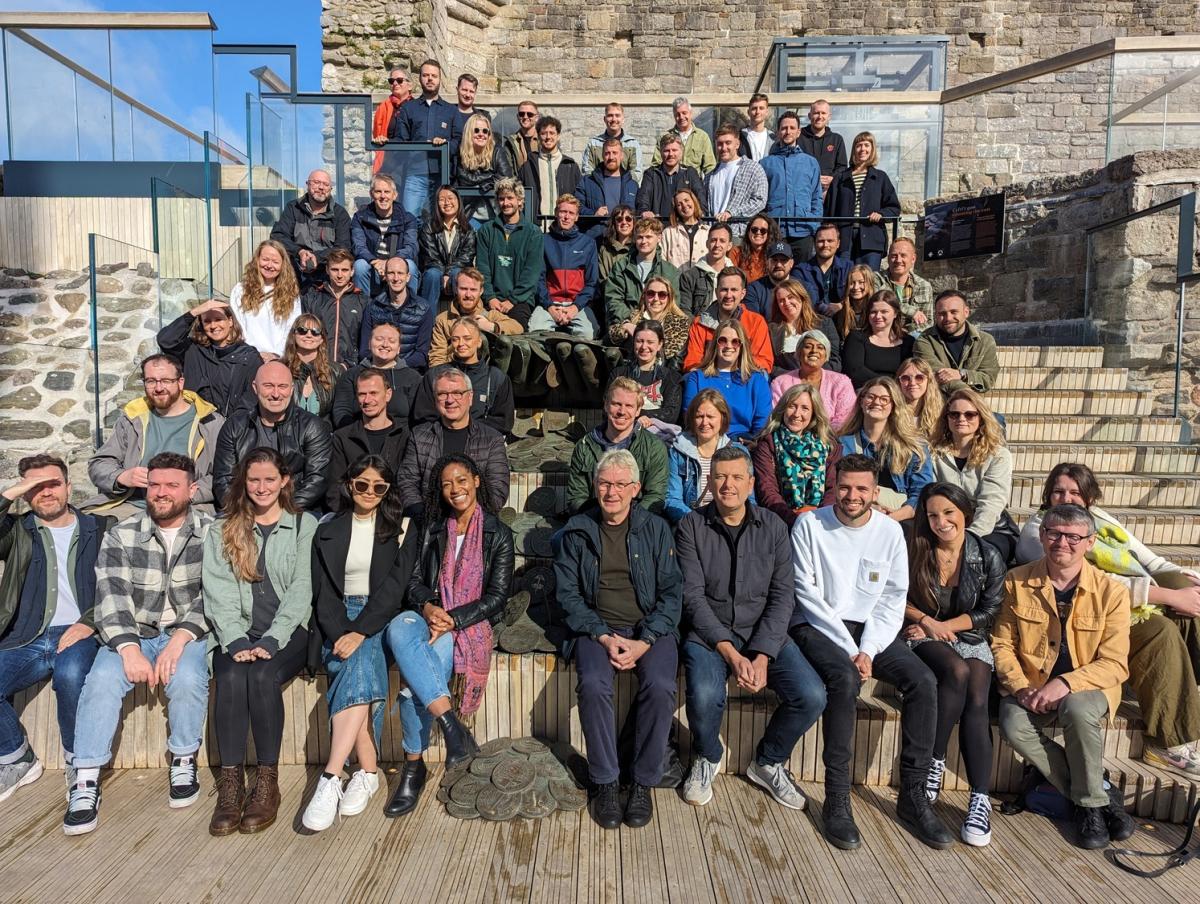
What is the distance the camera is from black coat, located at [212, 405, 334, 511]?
3.59 m

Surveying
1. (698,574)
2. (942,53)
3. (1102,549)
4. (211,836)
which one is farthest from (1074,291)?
(211,836)

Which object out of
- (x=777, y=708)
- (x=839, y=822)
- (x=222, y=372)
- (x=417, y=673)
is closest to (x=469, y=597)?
(x=417, y=673)

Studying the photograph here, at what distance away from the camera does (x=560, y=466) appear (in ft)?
14.6

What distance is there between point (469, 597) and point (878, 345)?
9.86 feet

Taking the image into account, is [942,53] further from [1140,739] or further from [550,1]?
[1140,739]

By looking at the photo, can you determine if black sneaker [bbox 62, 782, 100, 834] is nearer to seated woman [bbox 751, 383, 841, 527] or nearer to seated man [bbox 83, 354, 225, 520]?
seated man [bbox 83, 354, 225, 520]

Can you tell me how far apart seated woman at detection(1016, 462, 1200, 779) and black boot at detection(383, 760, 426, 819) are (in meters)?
2.49

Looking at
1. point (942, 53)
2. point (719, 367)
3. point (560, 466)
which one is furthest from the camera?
point (942, 53)

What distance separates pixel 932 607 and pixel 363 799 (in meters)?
2.29

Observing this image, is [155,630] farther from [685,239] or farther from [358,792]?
[685,239]

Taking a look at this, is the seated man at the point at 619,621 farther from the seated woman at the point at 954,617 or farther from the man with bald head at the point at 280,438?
the man with bald head at the point at 280,438

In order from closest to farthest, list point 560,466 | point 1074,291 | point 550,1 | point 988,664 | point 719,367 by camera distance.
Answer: point 988,664 → point 719,367 → point 560,466 → point 1074,291 → point 550,1

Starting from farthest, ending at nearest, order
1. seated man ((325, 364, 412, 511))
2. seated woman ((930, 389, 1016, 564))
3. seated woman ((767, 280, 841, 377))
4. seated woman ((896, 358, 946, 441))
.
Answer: seated woman ((767, 280, 841, 377))
seated woman ((896, 358, 946, 441))
seated man ((325, 364, 412, 511))
seated woman ((930, 389, 1016, 564))

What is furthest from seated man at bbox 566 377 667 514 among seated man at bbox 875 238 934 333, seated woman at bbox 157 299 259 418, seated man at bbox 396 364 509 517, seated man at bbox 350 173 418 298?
seated man at bbox 350 173 418 298
